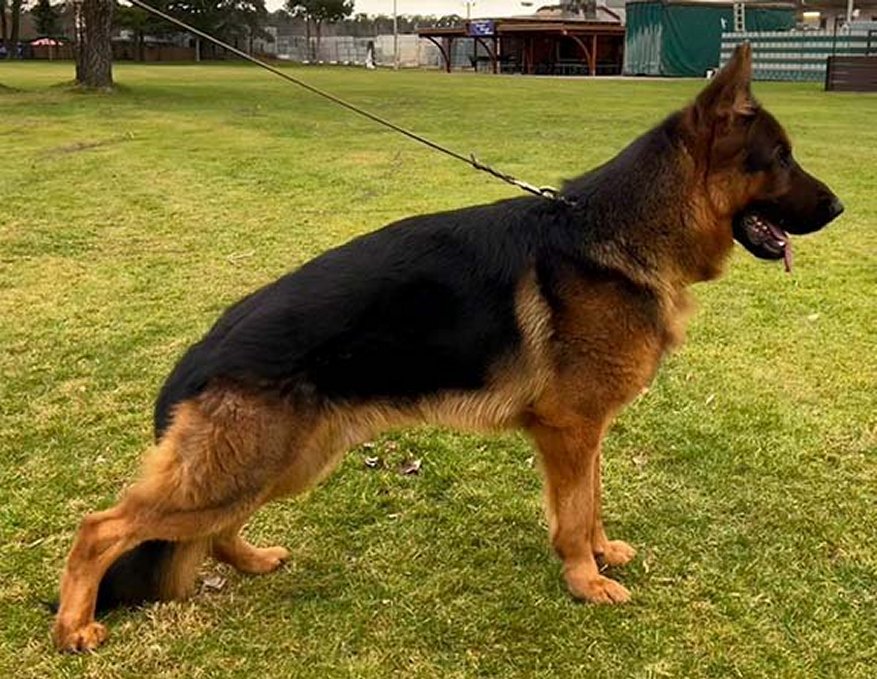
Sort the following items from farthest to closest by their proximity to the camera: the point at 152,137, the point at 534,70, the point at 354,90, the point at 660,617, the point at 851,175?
the point at 534,70 → the point at 354,90 → the point at 152,137 → the point at 851,175 → the point at 660,617

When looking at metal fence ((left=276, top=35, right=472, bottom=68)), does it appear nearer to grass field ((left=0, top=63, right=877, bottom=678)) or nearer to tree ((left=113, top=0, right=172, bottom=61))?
tree ((left=113, top=0, right=172, bottom=61))

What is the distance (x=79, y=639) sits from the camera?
2936 mm

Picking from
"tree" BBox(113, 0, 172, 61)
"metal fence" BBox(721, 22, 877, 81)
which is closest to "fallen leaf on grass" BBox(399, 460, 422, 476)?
"metal fence" BBox(721, 22, 877, 81)

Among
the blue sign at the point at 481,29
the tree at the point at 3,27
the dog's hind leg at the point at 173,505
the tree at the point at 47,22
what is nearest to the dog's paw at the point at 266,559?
the dog's hind leg at the point at 173,505

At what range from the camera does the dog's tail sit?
3025 millimetres

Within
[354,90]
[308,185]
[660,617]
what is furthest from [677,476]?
[354,90]

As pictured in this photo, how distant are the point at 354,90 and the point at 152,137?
1597cm

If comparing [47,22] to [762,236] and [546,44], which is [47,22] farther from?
[762,236]

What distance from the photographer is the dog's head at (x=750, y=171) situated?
10.1 ft

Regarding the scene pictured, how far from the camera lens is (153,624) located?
10.1 feet

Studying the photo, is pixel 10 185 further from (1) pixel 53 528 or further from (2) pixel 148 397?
(1) pixel 53 528

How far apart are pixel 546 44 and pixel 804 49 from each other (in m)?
21.1

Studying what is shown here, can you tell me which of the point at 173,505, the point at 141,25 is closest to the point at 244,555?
the point at 173,505

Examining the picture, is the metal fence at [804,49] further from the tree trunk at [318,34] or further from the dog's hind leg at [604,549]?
the tree trunk at [318,34]
